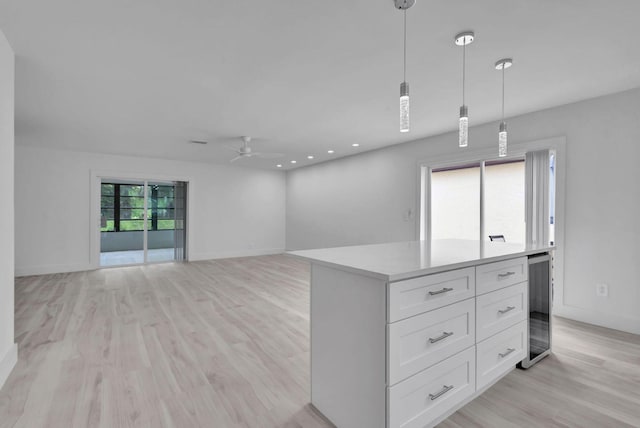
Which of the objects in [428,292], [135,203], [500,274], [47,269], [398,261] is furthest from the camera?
[135,203]

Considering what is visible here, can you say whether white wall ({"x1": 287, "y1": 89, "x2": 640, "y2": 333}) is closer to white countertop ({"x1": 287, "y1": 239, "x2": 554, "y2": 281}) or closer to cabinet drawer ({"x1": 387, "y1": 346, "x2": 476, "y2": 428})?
white countertop ({"x1": 287, "y1": 239, "x2": 554, "y2": 281})

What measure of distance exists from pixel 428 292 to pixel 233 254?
280 inches

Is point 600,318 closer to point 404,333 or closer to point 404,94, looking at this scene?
point 404,333

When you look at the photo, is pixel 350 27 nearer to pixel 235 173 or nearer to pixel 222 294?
pixel 222 294

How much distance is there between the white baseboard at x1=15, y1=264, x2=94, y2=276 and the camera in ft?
18.8

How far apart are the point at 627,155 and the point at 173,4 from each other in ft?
13.9

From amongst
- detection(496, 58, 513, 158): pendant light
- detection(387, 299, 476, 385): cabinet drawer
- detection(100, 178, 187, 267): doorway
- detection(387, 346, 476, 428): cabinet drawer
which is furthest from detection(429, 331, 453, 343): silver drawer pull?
detection(100, 178, 187, 267): doorway

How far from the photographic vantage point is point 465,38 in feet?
7.02

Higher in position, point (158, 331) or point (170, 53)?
point (170, 53)

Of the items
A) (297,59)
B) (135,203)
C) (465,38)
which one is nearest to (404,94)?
(465,38)

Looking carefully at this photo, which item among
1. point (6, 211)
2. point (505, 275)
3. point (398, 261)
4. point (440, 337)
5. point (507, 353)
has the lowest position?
point (507, 353)

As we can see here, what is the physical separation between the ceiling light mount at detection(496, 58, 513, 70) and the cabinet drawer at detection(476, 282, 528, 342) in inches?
68.6

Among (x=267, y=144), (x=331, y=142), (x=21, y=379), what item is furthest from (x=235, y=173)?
(x=21, y=379)

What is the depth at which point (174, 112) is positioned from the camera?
381cm
